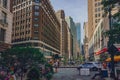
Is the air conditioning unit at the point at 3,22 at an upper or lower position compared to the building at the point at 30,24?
lower

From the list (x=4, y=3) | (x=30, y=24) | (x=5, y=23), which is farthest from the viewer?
(x=30, y=24)

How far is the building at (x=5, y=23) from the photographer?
120 feet

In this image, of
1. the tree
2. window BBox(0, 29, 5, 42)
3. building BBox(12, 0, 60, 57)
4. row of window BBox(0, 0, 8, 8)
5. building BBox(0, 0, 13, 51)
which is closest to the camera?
the tree

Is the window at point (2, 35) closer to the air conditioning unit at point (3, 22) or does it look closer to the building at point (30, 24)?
the air conditioning unit at point (3, 22)

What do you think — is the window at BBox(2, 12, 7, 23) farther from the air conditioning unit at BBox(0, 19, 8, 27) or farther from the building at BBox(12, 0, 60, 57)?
the building at BBox(12, 0, 60, 57)

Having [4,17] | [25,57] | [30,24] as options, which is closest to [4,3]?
[4,17]

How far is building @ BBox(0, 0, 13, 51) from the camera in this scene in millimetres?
36666

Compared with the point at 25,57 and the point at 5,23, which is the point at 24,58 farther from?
the point at 5,23

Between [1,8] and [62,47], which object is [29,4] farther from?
[62,47]

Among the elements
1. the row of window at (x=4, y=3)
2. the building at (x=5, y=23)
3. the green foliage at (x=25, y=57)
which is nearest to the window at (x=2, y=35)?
the building at (x=5, y=23)

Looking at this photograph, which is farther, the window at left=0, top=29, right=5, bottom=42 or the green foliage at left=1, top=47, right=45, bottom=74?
the window at left=0, top=29, right=5, bottom=42

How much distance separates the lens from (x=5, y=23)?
37.6m

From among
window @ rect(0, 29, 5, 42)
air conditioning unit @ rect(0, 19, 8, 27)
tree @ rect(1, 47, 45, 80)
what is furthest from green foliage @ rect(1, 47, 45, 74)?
window @ rect(0, 29, 5, 42)

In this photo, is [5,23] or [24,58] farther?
[5,23]
